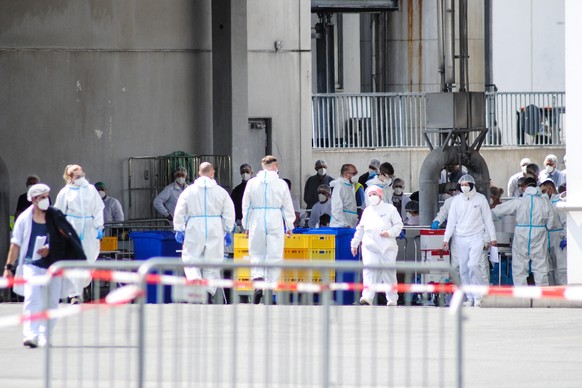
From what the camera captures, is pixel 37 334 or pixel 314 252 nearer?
pixel 37 334

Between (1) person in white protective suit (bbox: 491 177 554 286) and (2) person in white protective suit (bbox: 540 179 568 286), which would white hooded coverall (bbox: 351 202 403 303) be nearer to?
(1) person in white protective suit (bbox: 491 177 554 286)

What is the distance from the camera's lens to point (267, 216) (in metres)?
19.1

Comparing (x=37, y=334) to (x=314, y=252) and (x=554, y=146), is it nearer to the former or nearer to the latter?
(x=314, y=252)

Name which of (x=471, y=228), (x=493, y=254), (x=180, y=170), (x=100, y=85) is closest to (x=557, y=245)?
(x=493, y=254)

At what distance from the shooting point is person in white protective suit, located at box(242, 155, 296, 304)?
1912cm

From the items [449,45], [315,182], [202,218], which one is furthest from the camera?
[315,182]

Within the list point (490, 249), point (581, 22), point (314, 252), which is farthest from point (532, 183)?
point (581, 22)

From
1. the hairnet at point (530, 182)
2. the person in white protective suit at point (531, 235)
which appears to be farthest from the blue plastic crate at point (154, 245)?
the hairnet at point (530, 182)

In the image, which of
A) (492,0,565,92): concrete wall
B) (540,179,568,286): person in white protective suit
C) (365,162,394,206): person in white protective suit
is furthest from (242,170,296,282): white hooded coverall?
(492,0,565,92): concrete wall

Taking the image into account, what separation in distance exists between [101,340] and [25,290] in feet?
2.84

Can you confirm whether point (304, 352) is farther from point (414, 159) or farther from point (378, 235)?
point (414, 159)

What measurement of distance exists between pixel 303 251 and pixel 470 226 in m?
2.29

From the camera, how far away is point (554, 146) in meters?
35.5

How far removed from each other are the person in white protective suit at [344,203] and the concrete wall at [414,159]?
11713 millimetres
